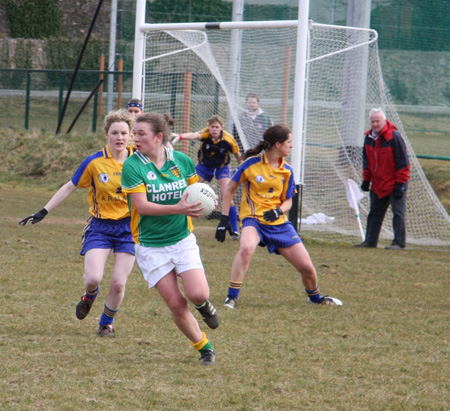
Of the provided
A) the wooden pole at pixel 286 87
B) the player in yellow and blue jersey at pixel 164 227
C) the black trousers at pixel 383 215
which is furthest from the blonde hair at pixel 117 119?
the wooden pole at pixel 286 87

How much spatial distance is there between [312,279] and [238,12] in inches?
364

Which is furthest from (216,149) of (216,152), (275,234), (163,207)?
(163,207)

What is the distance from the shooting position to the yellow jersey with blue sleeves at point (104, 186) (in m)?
5.94

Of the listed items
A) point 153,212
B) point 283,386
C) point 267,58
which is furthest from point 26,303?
point 267,58

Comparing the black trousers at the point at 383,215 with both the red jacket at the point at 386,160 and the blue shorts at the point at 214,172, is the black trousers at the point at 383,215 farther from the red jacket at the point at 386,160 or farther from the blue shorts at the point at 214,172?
the blue shorts at the point at 214,172

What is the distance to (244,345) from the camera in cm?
570

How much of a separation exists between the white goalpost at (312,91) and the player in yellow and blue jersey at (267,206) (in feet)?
13.5

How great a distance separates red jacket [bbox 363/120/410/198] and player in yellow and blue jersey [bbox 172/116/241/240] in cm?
195

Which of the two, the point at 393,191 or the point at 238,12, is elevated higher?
the point at 238,12

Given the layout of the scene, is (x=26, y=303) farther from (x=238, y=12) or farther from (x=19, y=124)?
(x=19, y=124)

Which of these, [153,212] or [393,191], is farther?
→ [393,191]

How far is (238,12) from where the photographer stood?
15219 mm

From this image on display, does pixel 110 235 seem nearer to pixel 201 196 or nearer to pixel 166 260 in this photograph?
pixel 166 260

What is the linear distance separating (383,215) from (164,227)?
7.08 m
